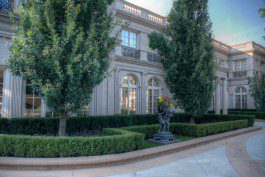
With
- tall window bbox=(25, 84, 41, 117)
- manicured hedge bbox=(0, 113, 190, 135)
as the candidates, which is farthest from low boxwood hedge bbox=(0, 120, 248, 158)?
tall window bbox=(25, 84, 41, 117)

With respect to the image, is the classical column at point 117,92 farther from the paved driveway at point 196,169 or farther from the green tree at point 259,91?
the green tree at point 259,91

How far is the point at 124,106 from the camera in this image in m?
16.5

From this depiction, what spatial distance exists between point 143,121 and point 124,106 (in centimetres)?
229

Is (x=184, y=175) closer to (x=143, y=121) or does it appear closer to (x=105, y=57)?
(x=105, y=57)

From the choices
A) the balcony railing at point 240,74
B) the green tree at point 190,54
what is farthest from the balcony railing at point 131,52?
the balcony railing at point 240,74

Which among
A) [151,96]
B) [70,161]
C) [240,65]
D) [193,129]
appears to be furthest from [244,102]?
[70,161]

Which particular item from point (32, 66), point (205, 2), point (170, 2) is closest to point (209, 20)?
point (205, 2)

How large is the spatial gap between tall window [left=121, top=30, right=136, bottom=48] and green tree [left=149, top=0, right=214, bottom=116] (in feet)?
9.96

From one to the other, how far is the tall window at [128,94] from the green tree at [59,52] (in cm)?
802

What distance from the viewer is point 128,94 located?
54.4 feet

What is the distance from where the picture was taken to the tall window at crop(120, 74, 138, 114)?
1639cm

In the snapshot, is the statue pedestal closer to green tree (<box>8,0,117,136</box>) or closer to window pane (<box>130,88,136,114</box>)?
green tree (<box>8,0,117,136</box>)

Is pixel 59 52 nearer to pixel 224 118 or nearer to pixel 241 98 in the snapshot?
pixel 224 118

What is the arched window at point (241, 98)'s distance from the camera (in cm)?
2903
